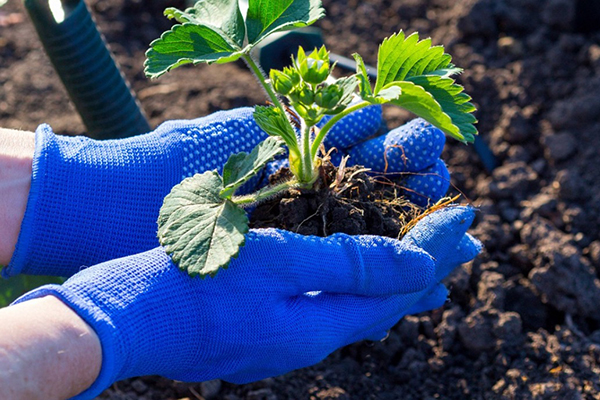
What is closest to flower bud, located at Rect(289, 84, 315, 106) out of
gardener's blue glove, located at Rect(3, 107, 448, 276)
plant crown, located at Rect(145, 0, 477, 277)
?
plant crown, located at Rect(145, 0, 477, 277)

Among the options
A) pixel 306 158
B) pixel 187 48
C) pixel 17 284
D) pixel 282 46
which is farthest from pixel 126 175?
pixel 282 46

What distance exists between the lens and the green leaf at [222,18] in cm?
165

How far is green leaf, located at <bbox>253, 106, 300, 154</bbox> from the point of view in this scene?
1.58m

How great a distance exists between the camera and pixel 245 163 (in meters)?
1.59

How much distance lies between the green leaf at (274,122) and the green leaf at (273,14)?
0.63 ft

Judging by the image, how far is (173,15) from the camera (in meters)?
1.63

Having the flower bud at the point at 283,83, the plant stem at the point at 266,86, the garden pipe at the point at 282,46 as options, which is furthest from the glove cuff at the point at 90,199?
the garden pipe at the point at 282,46

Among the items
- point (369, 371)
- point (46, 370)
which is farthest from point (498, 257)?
point (46, 370)

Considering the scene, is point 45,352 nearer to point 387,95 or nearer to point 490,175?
point 387,95

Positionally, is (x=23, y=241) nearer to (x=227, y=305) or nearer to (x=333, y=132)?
(x=227, y=305)

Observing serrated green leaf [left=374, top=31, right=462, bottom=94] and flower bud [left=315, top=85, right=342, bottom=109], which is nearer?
flower bud [left=315, top=85, right=342, bottom=109]

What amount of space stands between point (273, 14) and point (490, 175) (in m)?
1.45

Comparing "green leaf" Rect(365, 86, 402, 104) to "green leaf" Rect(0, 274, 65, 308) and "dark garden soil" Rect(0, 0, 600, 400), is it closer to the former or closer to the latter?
"dark garden soil" Rect(0, 0, 600, 400)

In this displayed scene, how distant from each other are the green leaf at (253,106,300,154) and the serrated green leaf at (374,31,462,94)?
0.77 ft
